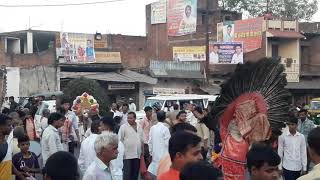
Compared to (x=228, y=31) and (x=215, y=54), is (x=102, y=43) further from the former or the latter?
(x=228, y=31)

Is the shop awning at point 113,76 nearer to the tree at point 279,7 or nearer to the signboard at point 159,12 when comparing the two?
the signboard at point 159,12

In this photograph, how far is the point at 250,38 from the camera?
3909cm

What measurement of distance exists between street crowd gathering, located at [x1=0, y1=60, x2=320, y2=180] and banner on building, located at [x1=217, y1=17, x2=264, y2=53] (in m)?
25.8

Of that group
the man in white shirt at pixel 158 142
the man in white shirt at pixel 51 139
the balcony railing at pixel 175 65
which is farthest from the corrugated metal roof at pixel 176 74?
the man in white shirt at pixel 51 139

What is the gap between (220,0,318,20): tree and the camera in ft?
171

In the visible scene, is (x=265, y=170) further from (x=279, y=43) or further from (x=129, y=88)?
(x=279, y=43)

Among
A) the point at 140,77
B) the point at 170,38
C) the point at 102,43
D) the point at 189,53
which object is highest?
the point at 170,38

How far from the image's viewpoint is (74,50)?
1398 inches

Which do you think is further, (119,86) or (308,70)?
(308,70)

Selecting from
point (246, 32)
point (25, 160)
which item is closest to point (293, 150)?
point (25, 160)

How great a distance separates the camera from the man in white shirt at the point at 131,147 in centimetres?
1073

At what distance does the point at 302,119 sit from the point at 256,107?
5.47 metres

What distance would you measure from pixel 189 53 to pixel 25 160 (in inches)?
1275

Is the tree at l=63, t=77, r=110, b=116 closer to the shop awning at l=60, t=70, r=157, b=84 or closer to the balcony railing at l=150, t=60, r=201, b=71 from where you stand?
the shop awning at l=60, t=70, r=157, b=84
